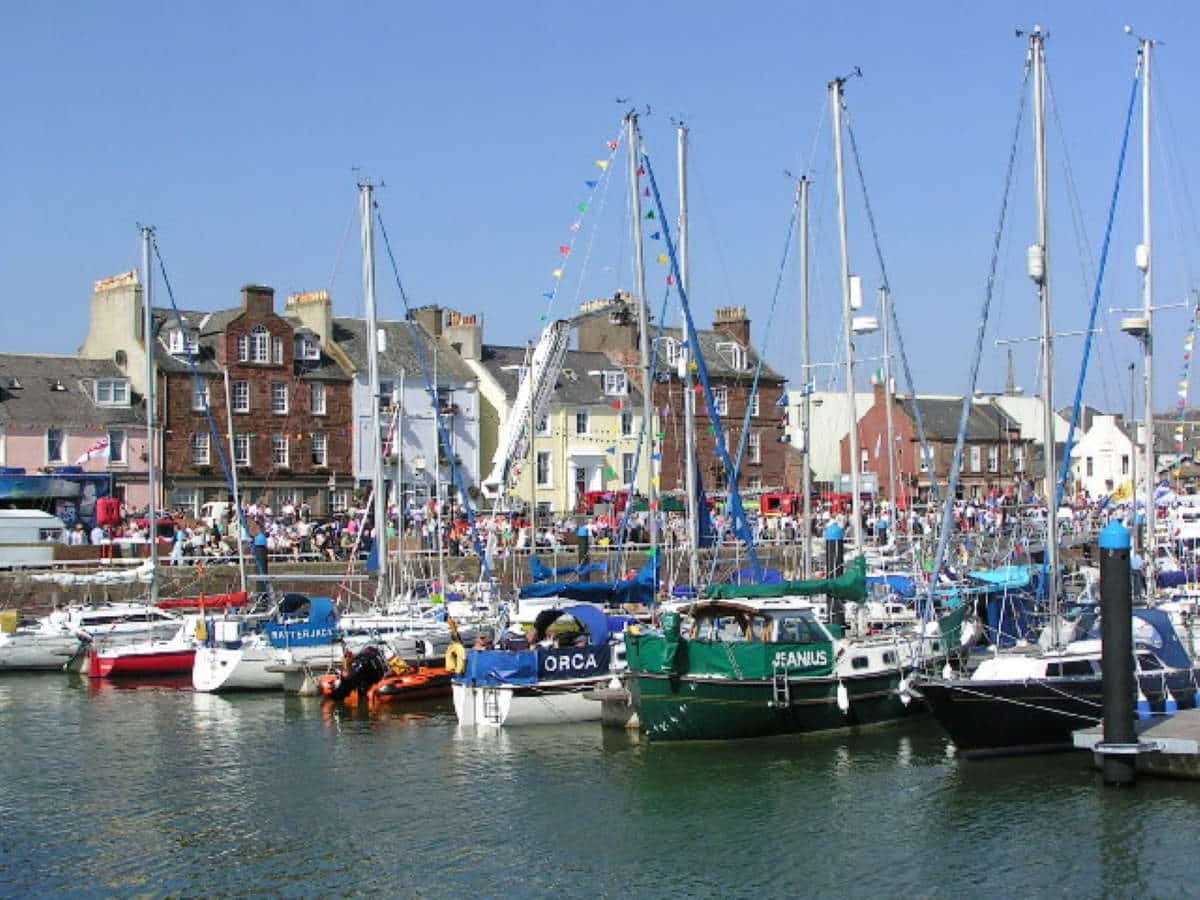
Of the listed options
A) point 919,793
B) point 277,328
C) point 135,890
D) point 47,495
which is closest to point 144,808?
point 135,890

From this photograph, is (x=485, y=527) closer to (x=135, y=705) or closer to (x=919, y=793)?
(x=135, y=705)

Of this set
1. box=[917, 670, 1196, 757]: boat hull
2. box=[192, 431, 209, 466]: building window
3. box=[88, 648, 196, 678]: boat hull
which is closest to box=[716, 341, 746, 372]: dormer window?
box=[192, 431, 209, 466]: building window

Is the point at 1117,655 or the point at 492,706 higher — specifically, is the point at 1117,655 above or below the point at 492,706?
above

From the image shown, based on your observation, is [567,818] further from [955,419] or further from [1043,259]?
[955,419]

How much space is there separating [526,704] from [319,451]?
1668 inches

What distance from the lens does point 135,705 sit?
4197 cm

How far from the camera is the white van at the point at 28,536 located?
188 ft

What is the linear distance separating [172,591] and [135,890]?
1306 inches

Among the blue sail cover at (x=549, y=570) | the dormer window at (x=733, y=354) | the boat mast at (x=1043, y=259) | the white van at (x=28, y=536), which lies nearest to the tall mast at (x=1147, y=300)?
the boat mast at (x=1043, y=259)

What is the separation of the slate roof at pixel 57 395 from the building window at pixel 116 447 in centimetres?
41

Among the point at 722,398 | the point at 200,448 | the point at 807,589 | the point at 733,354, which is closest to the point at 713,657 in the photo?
the point at 807,589

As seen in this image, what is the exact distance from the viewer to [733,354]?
295 ft

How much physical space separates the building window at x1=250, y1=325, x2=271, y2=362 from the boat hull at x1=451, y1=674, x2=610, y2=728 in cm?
4033

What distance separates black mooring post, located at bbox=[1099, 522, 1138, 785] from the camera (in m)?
26.8
